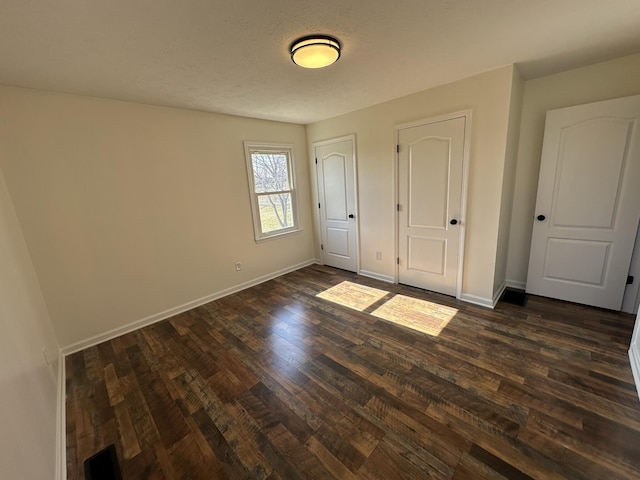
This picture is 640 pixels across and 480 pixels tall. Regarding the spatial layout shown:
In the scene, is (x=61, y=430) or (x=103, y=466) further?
(x=61, y=430)

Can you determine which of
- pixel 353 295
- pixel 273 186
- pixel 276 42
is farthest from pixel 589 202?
pixel 273 186

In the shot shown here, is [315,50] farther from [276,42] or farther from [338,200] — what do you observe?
[338,200]

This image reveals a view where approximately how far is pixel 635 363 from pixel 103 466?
3476 mm

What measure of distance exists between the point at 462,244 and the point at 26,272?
398 centimetres

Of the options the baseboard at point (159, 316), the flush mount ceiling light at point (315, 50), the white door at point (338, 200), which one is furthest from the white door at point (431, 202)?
the baseboard at point (159, 316)

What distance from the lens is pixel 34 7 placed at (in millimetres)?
1227

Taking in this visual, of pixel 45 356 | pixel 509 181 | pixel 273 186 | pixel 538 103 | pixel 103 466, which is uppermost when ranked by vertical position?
pixel 538 103

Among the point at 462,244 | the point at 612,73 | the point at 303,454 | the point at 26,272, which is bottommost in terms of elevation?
the point at 303,454

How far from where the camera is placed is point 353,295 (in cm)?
331

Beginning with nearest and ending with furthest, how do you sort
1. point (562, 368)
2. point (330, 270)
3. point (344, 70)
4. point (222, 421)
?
1. point (222, 421)
2. point (562, 368)
3. point (344, 70)
4. point (330, 270)

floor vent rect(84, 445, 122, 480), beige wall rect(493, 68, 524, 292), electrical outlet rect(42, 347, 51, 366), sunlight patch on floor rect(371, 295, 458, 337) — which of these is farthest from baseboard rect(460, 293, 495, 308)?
electrical outlet rect(42, 347, 51, 366)

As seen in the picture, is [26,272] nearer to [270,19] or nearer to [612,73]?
[270,19]

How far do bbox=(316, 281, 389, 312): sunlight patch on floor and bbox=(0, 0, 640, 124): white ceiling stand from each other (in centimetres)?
235

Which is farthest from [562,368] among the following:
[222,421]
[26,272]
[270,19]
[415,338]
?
[26,272]
